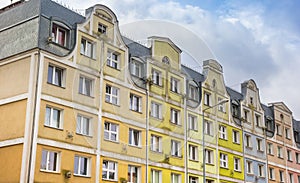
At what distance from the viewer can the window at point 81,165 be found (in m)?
28.9

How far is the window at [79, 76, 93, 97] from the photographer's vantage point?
100 feet

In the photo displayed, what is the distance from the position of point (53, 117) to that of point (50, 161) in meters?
2.59

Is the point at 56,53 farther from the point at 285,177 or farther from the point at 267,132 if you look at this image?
the point at 285,177

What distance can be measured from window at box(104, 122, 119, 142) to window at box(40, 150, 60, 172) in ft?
14.0

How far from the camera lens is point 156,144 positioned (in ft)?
114

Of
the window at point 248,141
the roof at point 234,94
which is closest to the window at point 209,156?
the window at point 248,141

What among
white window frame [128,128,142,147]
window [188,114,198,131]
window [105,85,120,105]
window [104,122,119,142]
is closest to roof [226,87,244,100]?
window [188,114,198,131]

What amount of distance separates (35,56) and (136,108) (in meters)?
8.92

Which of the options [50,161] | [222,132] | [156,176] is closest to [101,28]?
[50,161]

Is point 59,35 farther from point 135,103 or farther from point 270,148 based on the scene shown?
point 270,148

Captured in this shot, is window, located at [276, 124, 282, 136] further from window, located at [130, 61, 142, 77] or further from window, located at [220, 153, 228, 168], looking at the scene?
window, located at [130, 61, 142, 77]

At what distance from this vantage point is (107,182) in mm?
30531

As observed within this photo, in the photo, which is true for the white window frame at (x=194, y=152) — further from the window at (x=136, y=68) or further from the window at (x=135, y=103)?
the window at (x=136, y=68)

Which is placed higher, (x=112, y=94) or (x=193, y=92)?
(x=193, y=92)
